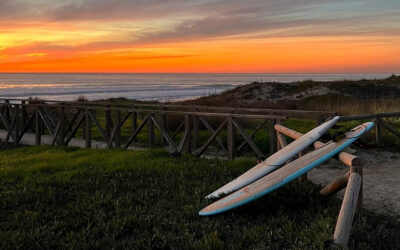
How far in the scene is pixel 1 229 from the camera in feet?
15.1

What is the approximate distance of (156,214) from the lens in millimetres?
4855

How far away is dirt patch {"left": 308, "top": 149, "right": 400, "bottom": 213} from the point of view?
5738mm

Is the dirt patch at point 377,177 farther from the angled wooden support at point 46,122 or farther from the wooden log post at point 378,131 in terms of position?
the angled wooden support at point 46,122

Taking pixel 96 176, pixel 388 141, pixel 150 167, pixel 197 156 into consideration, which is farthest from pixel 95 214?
pixel 388 141

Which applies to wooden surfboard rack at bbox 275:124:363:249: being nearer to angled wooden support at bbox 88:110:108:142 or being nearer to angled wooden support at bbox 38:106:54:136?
angled wooden support at bbox 88:110:108:142

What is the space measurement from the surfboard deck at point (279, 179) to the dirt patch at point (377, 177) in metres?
1.26

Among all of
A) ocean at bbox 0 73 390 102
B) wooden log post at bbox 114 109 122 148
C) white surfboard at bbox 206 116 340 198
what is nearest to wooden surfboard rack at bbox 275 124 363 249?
white surfboard at bbox 206 116 340 198

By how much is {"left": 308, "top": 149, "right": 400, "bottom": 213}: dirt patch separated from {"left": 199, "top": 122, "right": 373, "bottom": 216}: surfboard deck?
126 cm

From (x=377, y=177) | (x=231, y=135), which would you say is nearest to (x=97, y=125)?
(x=231, y=135)

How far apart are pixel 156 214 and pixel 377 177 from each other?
470 cm

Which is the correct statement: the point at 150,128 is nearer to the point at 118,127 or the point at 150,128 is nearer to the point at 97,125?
the point at 118,127

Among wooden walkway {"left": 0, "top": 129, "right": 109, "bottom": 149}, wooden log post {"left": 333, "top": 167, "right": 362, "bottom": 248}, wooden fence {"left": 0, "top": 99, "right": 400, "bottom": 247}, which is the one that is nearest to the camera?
wooden log post {"left": 333, "top": 167, "right": 362, "bottom": 248}

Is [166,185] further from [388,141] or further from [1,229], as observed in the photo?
[388,141]

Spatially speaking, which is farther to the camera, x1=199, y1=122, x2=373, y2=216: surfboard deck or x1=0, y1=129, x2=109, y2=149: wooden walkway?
x1=0, y1=129, x2=109, y2=149: wooden walkway
